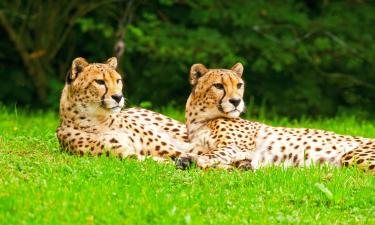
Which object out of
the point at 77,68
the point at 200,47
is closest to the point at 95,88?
the point at 77,68

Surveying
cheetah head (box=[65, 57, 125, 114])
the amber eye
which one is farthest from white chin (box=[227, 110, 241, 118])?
cheetah head (box=[65, 57, 125, 114])

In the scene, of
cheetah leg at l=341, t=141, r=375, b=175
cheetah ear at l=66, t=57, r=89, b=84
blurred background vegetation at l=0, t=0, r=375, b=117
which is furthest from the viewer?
blurred background vegetation at l=0, t=0, r=375, b=117

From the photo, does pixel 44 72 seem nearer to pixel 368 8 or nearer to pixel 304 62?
pixel 304 62

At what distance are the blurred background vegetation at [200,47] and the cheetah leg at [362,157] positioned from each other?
6719 mm

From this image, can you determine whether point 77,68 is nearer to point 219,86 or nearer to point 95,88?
point 95,88

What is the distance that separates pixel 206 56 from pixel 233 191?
27.2 feet

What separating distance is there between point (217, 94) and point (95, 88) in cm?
115

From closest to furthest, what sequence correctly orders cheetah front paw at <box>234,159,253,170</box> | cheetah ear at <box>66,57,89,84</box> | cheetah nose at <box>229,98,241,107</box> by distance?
1. cheetah front paw at <box>234,159,253,170</box>
2. cheetah ear at <box>66,57,89,84</box>
3. cheetah nose at <box>229,98,241,107</box>

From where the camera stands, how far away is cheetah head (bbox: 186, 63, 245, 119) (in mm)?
8984

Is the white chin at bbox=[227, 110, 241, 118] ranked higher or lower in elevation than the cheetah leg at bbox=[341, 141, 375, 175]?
higher

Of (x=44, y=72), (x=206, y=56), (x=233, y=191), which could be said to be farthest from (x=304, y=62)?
(x=233, y=191)

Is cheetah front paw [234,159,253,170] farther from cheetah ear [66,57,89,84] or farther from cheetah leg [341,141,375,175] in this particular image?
cheetah ear [66,57,89,84]

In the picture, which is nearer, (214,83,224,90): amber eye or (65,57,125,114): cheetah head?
(65,57,125,114): cheetah head

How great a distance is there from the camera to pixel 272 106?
54.1 feet
